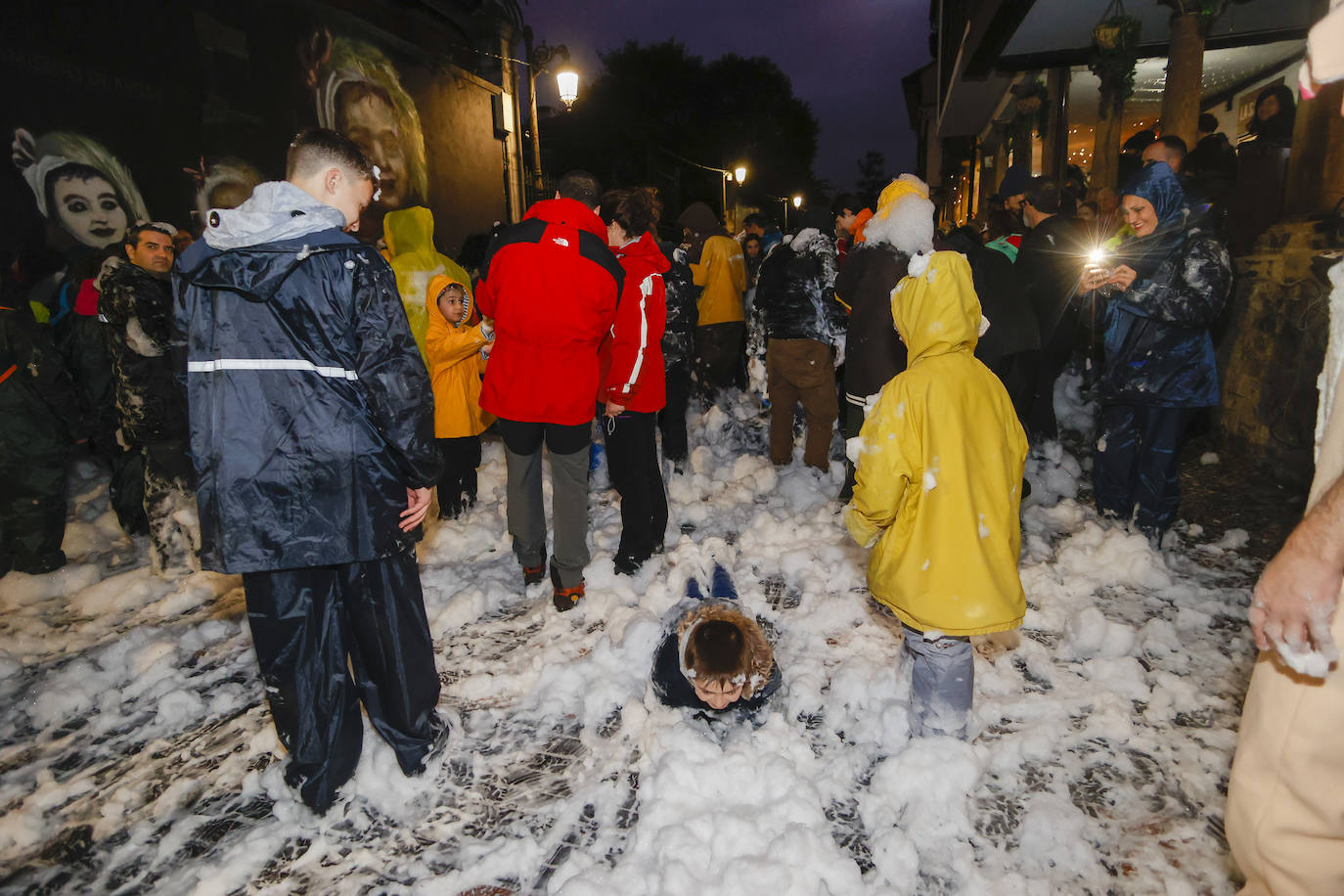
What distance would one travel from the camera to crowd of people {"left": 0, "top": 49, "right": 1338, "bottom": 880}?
Answer: 236 cm

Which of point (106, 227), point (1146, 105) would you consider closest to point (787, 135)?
point (1146, 105)

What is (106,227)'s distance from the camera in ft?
23.3

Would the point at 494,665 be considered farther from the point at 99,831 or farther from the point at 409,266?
the point at 409,266

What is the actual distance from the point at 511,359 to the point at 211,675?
2242 millimetres

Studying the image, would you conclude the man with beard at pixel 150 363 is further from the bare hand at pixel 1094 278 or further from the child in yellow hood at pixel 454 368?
the bare hand at pixel 1094 278

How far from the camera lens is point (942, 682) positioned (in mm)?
2785

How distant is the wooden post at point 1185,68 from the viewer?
8672 mm

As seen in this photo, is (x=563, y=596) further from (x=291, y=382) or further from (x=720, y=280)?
(x=720, y=280)

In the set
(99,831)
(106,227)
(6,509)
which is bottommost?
(99,831)

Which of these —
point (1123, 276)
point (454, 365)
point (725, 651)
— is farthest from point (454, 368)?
point (1123, 276)

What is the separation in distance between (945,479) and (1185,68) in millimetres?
9379

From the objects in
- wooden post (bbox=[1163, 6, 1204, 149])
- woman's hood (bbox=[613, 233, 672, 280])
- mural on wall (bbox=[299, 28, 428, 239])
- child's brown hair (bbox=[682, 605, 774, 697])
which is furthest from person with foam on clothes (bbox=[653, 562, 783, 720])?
wooden post (bbox=[1163, 6, 1204, 149])

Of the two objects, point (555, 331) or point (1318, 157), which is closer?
point (555, 331)

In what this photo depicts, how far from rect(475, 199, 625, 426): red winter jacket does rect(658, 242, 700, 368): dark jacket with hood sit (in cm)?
180
